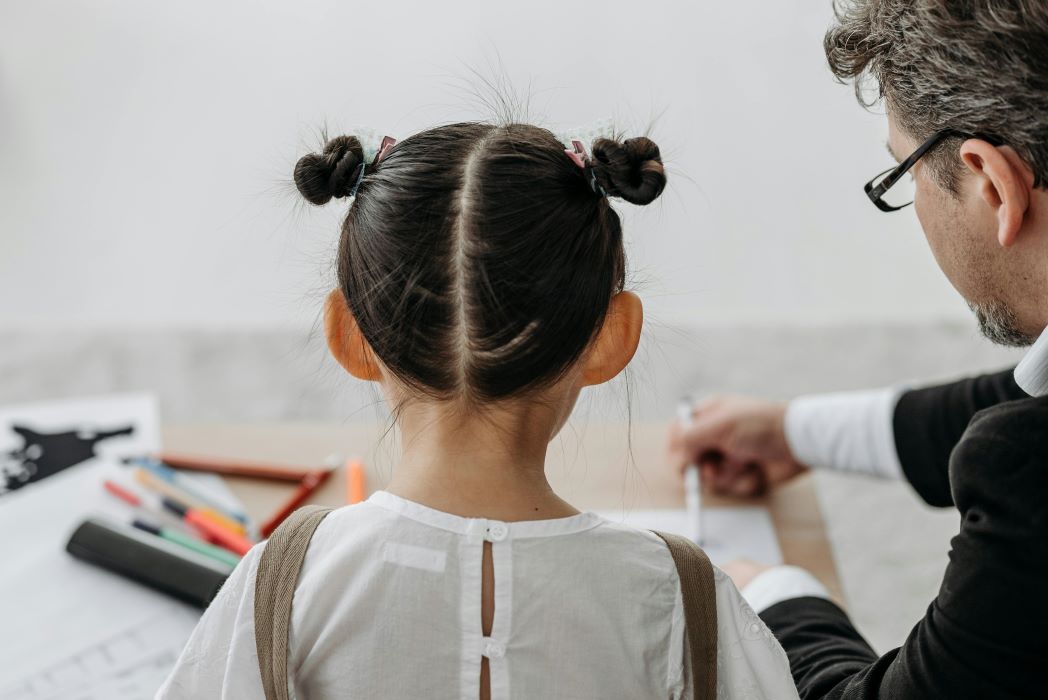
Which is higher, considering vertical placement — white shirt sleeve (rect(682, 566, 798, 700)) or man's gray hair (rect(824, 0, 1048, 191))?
man's gray hair (rect(824, 0, 1048, 191))

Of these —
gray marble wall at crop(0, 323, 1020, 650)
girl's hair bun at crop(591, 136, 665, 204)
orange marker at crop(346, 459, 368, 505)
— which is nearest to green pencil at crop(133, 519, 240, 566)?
orange marker at crop(346, 459, 368, 505)

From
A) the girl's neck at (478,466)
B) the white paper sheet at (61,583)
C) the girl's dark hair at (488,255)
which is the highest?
the girl's dark hair at (488,255)

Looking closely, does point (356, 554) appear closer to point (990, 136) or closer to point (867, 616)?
point (990, 136)

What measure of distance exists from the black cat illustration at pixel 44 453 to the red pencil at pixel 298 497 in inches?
7.7

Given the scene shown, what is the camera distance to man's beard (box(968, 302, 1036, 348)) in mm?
833

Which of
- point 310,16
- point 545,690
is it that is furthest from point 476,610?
point 310,16

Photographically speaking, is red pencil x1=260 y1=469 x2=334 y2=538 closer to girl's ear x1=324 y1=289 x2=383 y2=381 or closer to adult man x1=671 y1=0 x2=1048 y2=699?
girl's ear x1=324 y1=289 x2=383 y2=381

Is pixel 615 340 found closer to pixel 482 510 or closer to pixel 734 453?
pixel 482 510

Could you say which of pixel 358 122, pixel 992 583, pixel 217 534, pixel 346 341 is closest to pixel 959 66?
pixel 992 583

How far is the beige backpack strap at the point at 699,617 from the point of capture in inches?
28.0

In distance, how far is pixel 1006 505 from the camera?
677 mm

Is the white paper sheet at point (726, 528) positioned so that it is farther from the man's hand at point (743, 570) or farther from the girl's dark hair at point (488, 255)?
the girl's dark hair at point (488, 255)

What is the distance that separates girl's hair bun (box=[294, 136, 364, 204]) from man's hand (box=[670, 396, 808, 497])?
0.42 meters

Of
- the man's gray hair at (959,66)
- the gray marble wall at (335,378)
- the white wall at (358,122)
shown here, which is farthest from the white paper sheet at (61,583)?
the white wall at (358,122)
